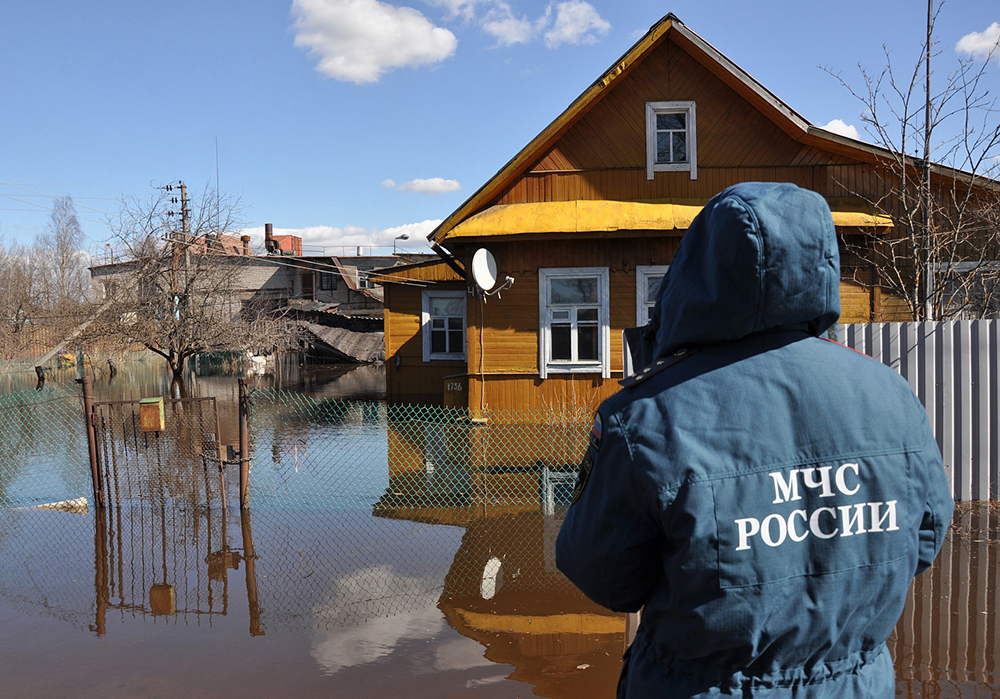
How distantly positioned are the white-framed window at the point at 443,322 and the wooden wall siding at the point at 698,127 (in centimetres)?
699

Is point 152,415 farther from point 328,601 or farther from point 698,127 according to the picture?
point 698,127

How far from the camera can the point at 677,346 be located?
5.21ft

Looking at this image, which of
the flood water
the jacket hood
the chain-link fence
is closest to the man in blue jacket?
Result: the jacket hood

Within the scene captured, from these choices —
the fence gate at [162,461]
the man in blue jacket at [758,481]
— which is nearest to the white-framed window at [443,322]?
the fence gate at [162,461]

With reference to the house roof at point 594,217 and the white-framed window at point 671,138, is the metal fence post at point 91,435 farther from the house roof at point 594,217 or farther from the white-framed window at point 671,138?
the white-framed window at point 671,138

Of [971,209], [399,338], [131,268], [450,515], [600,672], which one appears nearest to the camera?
[600,672]

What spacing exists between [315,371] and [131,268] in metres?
7.79

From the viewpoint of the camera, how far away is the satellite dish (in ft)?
34.8

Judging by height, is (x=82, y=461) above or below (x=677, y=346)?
below

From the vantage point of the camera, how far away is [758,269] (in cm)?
149

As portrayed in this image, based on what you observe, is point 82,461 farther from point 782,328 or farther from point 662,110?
point 782,328

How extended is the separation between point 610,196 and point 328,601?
27.0 feet

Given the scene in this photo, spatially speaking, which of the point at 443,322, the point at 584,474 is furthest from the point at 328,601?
the point at 443,322

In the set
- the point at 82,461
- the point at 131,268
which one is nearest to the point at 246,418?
the point at 82,461
